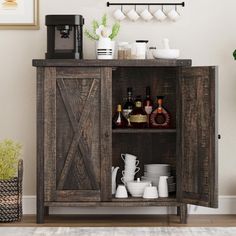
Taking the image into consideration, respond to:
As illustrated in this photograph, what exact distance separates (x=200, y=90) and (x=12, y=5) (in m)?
1.64

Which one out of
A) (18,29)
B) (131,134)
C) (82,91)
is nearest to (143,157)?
(131,134)

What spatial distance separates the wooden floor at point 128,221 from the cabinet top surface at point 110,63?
114 centimetres

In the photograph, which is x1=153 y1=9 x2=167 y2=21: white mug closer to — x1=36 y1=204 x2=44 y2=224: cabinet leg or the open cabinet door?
the open cabinet door

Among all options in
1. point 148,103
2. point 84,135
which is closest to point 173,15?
point 148,103

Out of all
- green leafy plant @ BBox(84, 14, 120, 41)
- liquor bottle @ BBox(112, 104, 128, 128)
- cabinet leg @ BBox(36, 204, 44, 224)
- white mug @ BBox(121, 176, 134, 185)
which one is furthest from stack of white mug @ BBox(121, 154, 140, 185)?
green leafy plant @ BBox(84, 14, 120, 41)

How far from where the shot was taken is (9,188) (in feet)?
16.8

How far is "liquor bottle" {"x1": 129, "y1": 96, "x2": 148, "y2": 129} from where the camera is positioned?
204 inches

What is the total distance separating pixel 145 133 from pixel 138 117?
0.28 meters

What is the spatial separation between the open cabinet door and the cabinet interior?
0.37 meters

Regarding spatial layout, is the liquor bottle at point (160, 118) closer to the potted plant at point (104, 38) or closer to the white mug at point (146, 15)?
the potted plant at point (104, 38)

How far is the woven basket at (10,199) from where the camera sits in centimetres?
511

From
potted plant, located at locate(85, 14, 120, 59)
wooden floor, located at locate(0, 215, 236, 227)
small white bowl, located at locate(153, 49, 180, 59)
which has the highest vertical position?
potted plant, located at locate(85, 14, 120, 59)

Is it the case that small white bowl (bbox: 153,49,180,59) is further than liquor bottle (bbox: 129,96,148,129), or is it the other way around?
liquor bottle (bbox: 129,96,148,129)

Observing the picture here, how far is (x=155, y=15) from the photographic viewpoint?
5379 millimetres
